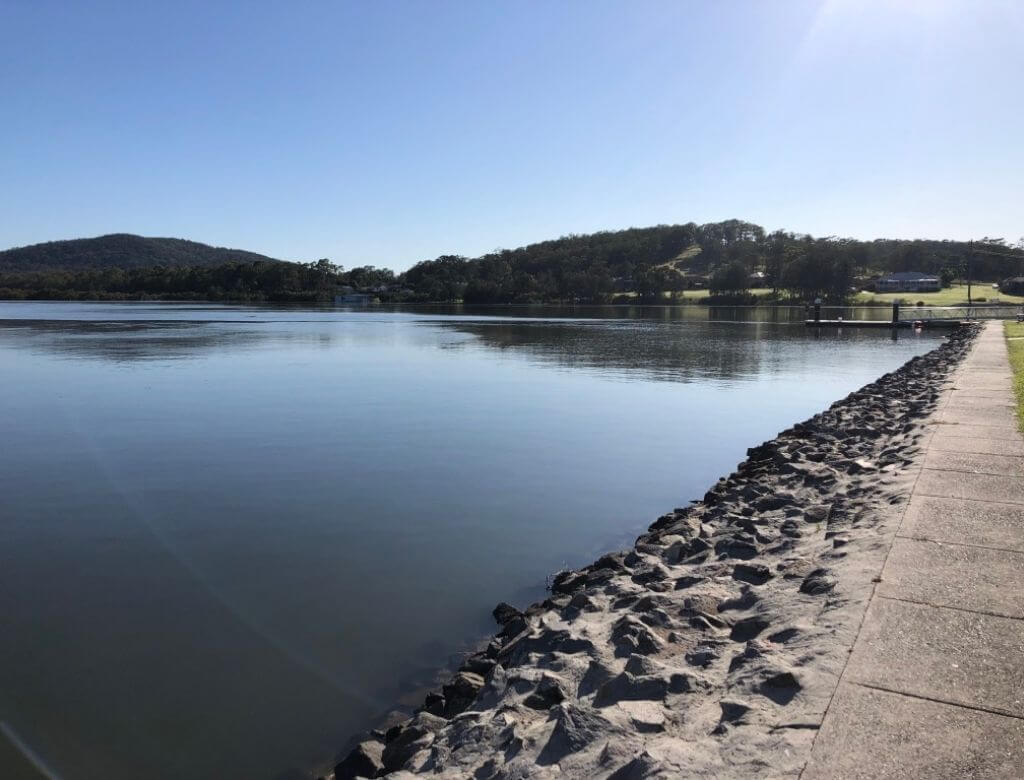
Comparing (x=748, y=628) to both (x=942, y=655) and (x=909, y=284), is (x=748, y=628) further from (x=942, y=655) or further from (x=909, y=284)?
(x=909, y=284)

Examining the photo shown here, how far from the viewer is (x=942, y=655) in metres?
4.32

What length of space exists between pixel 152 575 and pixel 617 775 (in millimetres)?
6253

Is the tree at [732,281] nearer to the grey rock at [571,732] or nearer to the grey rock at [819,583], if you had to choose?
the grey rock at [819,583]

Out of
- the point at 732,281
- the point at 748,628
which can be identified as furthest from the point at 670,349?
the point at 732,281

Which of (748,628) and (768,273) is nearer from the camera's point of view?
(748,628)

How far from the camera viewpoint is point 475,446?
1501 centimetres

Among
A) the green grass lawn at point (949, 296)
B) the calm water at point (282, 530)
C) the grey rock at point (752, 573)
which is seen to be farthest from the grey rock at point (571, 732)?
the green grass lawn at point (949, 296)

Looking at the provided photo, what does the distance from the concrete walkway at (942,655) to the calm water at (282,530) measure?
3.33 m

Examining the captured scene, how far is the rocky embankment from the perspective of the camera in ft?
12.8

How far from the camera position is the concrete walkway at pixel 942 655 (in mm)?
3391

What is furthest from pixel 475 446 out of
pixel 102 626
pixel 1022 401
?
pixel 1022 401

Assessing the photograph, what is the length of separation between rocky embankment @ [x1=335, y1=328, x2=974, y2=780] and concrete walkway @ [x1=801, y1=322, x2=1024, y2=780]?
0.15 m

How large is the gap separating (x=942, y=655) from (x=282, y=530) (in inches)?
294

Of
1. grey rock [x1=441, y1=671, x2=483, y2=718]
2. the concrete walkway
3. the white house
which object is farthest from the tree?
grey rock [x1=441, y1=671, x2=483, y2=718]
